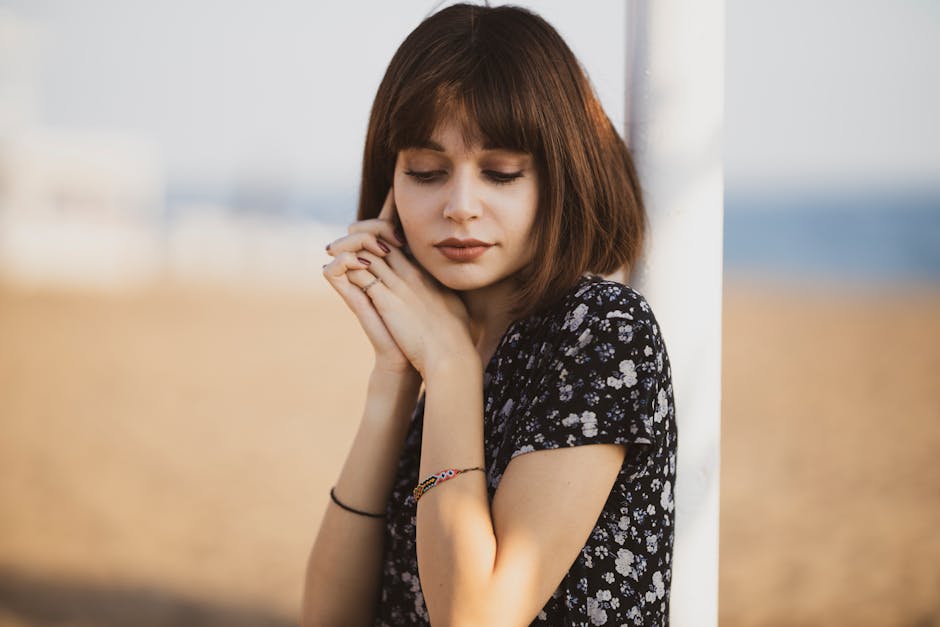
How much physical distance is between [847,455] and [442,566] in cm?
733

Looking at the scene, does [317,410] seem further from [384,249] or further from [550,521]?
[550,521]

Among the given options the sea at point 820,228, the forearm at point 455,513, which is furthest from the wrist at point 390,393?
the sea at point 820,228

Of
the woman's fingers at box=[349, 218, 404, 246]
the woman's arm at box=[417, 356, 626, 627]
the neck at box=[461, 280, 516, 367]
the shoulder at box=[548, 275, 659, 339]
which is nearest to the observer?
the woman's arm at box=[417, 356, 626, 627]

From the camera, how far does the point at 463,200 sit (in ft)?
5.70

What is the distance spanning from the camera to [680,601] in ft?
5.69

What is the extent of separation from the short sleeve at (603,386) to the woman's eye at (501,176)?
34cm

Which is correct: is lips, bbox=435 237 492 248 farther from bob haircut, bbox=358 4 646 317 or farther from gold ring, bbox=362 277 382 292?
gold ring, bbox=362 277 382 292

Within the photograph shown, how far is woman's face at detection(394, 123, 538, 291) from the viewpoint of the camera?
175cm

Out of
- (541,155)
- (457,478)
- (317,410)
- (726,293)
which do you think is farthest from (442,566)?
(726,293)

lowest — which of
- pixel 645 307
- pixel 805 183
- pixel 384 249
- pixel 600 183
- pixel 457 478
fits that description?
pixel 457 478

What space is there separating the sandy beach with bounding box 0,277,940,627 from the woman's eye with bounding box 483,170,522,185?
3834 millimetres

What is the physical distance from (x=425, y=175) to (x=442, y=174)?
45 millimetres

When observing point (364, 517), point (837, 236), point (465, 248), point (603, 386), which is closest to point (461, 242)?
point (465, 248)

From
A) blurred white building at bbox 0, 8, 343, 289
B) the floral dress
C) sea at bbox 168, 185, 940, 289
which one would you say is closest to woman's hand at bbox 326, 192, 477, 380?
the floral dress
